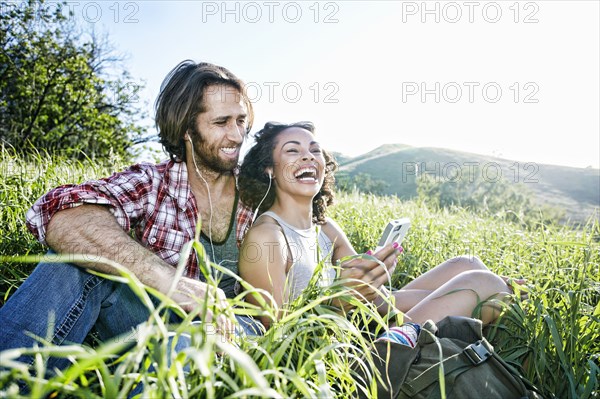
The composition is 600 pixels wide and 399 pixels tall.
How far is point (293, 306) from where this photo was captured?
1.78m

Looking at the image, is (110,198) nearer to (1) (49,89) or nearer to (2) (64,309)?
(2) (64,309)

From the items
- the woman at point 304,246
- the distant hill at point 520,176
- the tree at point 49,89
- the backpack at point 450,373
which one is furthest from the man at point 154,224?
the distant hill at point 520,176

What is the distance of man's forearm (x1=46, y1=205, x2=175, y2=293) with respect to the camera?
1.89 metres

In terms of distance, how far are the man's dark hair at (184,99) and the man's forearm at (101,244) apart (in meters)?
0.82

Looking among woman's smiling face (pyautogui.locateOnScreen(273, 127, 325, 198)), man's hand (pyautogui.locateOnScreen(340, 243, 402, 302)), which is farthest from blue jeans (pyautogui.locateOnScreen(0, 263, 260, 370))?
woman's smiling face (pyautogui.locateOnScreen(273, 127, 325, 198))

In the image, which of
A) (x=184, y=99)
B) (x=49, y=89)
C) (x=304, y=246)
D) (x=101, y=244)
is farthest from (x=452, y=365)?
(x=49, y=89)

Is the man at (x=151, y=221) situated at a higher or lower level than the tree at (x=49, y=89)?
lower

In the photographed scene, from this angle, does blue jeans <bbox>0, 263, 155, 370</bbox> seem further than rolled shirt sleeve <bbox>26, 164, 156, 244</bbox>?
No

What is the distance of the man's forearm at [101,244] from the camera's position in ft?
6.21

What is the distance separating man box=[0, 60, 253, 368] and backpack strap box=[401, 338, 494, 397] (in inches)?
29.3

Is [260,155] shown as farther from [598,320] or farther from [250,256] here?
[598,320]

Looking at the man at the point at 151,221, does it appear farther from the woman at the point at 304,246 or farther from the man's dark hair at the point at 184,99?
the woman at the point at 304,246

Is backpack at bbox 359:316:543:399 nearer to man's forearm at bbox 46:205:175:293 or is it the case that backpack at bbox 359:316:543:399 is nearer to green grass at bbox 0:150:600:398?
green grass at bbox 0:150:600:398

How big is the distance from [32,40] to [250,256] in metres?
19.0
